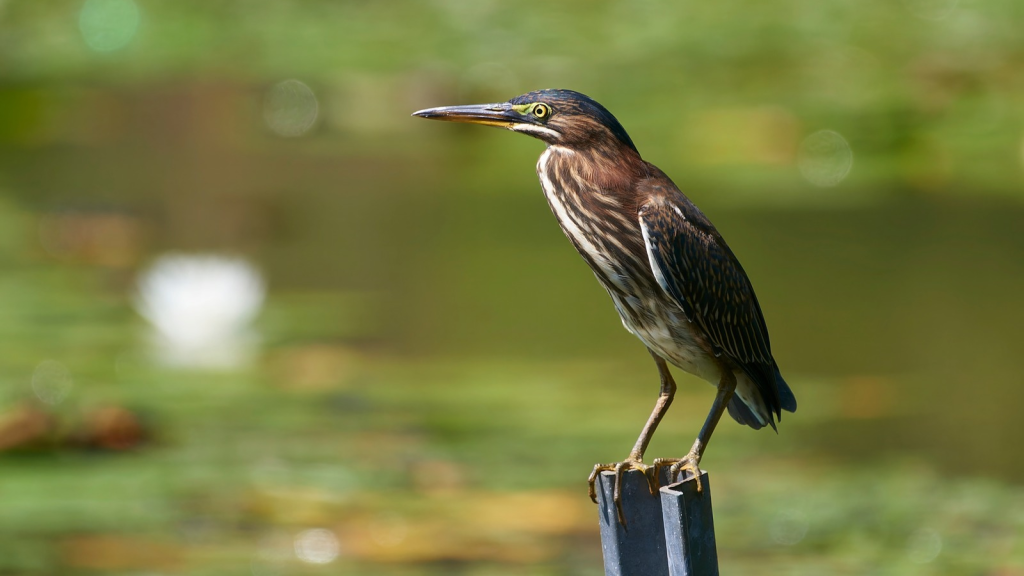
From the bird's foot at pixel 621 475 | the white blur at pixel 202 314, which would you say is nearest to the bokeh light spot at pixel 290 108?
the white blur at pixel 202 314

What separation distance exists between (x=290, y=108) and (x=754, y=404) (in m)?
11.0

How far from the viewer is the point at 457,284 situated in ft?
25.6

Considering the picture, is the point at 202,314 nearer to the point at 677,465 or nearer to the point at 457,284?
the point at 457,284

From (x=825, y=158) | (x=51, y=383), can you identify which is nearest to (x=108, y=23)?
(x=825, y=158)

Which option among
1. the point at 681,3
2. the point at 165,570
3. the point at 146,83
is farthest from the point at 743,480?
the point at 146,83

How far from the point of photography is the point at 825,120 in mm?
11734

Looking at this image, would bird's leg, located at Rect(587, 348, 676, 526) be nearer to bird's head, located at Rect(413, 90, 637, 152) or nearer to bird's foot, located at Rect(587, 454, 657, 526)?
bird's foot, located at Rect(587, 454, 657, 526)

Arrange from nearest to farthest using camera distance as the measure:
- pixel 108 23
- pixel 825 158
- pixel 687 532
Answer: pixel 687 532, pixel 825 158, pixel 108 23

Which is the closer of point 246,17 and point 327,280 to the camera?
point 327,280

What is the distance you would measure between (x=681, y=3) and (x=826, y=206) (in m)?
4.33

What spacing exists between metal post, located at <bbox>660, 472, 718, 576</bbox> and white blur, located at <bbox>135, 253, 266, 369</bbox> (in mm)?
4059

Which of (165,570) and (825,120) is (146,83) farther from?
(165,570)

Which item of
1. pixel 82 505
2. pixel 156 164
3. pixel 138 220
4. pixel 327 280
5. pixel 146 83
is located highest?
pixel 146 83

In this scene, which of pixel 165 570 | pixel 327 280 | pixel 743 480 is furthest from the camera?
pixel 327 280
